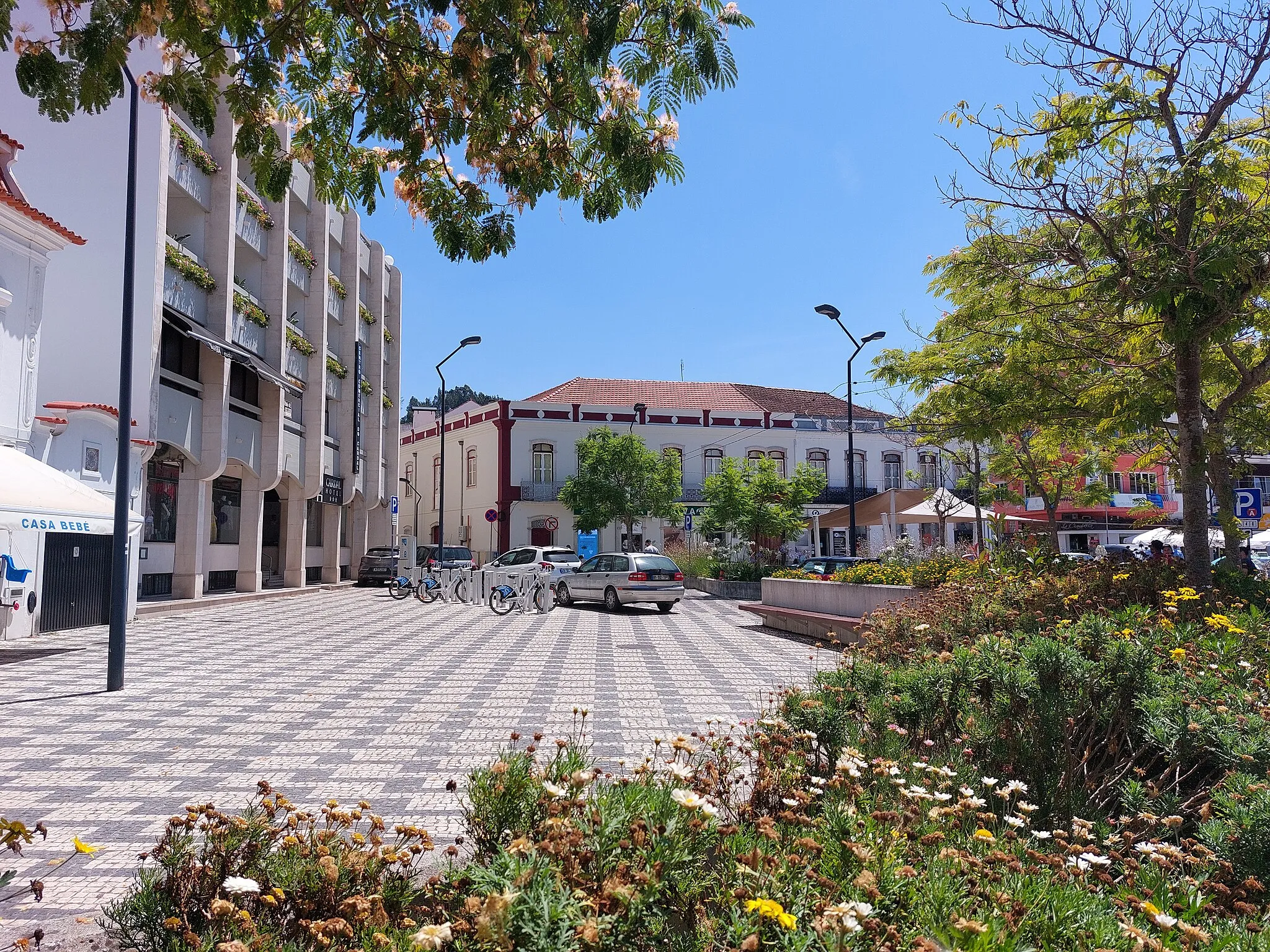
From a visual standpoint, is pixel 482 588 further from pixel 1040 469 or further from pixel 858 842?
pixel 858 842

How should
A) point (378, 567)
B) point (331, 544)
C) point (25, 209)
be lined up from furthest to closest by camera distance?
point (331, 544) < point (378, 567) < point (25, 209)

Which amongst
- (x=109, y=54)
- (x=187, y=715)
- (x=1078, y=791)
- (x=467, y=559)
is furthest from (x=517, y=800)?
(x=467, y=559)

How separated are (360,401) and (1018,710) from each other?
34165 millimetres

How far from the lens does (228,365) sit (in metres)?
21.8

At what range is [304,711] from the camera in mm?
8641

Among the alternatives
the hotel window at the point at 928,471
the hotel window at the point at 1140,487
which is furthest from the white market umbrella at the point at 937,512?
the hotel window at the point at 1140,487

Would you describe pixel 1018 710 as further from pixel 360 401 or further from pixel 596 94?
pixel 360 401

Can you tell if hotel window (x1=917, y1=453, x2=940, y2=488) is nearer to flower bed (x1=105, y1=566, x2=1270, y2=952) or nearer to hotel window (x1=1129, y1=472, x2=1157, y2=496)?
hotel window (x1=1129, y1=472, x2=1157, y2=496)

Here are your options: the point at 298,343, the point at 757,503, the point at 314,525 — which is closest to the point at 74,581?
the point at 298,343

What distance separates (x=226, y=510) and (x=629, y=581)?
12241mm

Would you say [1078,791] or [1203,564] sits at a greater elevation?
[1203,564]

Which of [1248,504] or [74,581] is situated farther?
[1248,504]

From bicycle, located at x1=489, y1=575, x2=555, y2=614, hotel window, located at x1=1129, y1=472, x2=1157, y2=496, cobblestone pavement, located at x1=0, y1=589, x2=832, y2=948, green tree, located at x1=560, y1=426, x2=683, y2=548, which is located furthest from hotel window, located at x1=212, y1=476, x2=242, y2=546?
hotel window, located at x1=1129, y1=472, x2=1157, y2=496

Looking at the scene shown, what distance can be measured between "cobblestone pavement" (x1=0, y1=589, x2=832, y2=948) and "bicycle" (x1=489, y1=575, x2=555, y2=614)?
11.6 ft
